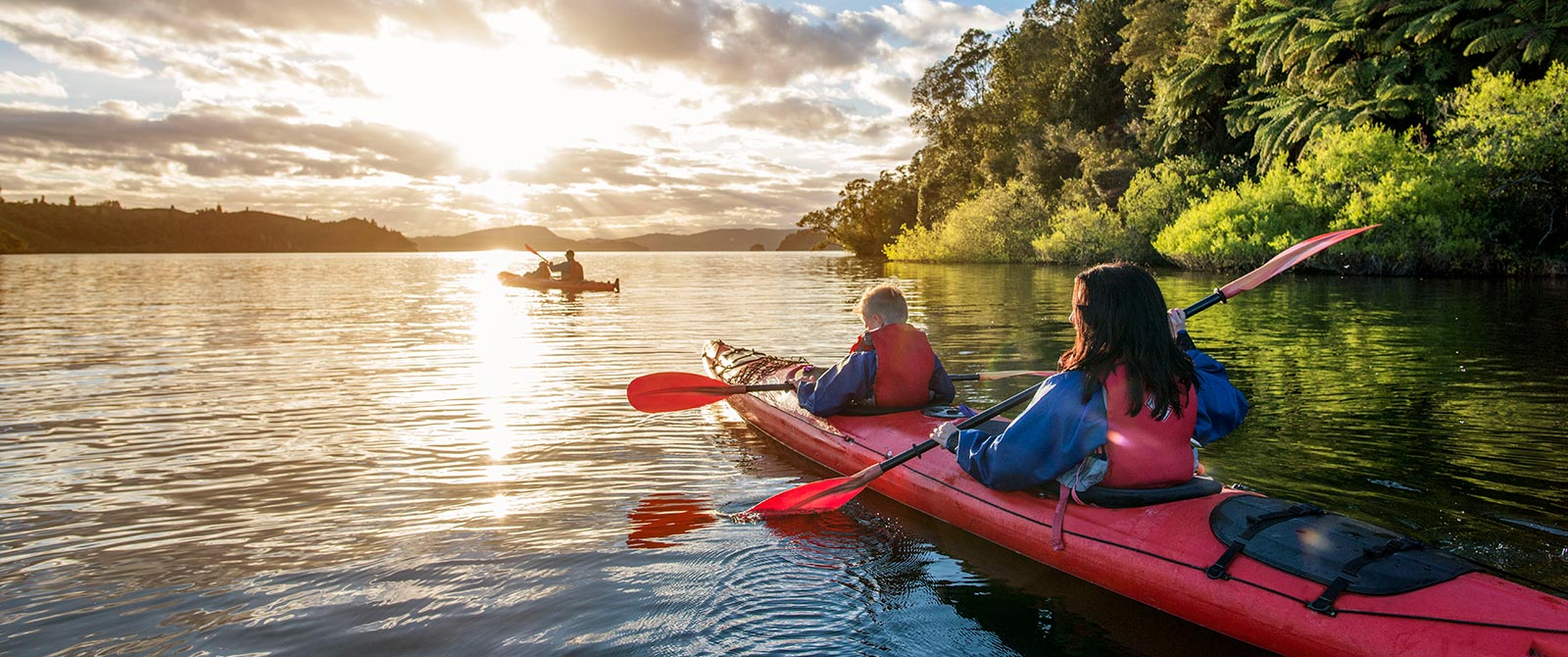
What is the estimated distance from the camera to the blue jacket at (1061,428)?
4.06 meters

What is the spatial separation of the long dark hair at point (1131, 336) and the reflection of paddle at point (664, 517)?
2550 mm

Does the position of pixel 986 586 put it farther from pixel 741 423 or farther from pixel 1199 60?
pixel 1199 60

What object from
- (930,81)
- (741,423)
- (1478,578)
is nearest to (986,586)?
(1478,578)

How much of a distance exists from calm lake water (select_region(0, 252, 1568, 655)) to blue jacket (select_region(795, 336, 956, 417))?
0.62 metres

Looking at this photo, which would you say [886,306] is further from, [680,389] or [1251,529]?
[1251,529]

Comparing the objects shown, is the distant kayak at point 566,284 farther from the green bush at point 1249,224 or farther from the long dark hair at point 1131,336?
the long dark hair at point 1131,336

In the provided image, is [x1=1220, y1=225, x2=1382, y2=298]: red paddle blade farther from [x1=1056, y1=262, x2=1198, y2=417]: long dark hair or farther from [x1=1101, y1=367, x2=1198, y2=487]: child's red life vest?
[x1=1056, y1=262, x2=1198, y2=417]: long dark hair

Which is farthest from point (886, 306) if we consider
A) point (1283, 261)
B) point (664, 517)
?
point (1283, 261)

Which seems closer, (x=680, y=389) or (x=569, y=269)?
(x=680, y=389)

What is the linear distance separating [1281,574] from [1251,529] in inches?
9.4

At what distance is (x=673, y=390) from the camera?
7.52 metres

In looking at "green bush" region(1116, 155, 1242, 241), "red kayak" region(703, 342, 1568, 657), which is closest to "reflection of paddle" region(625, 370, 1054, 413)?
"red kayak" region(703, 342, 1568, 657)

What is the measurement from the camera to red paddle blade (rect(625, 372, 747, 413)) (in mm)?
7430

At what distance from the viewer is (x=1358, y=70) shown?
83.2 ft
